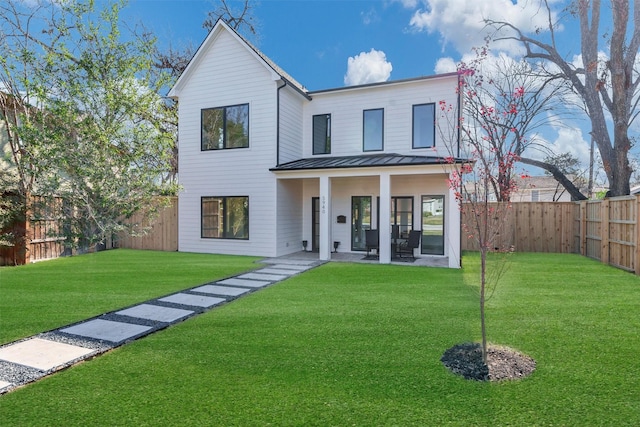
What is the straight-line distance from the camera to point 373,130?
12.9 metres

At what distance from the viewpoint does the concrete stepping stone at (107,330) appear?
15.1 feet

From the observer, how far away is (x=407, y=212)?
1249 cm

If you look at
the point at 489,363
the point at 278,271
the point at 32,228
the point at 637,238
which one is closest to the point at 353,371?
the point at 489,363

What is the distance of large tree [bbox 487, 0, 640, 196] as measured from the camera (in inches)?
519

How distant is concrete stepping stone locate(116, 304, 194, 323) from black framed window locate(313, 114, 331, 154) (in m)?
9.06

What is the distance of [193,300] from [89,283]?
3.18 m

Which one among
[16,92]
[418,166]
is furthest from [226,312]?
[16,92]

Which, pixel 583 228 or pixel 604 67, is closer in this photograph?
pixel 583 228

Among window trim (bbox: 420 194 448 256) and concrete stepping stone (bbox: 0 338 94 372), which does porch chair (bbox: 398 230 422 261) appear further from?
concrete stepping stone (bbox: 0 338 94 372)

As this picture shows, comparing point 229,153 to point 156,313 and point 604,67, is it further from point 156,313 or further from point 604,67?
point 604,67

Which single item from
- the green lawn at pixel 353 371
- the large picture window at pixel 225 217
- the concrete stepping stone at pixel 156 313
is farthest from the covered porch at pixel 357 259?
the concrete stepping stone at pixel 156 313

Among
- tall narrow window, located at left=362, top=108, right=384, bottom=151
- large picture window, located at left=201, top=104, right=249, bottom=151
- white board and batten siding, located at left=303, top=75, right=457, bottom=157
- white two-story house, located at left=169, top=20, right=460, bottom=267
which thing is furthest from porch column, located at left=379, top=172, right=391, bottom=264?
large picture window, located at left=201, top=104, right=249, bottom=151

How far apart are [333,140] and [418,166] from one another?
4.27 metres

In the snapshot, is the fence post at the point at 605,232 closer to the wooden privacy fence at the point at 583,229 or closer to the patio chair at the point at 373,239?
the wooden privacy fence at the point at 583,229
